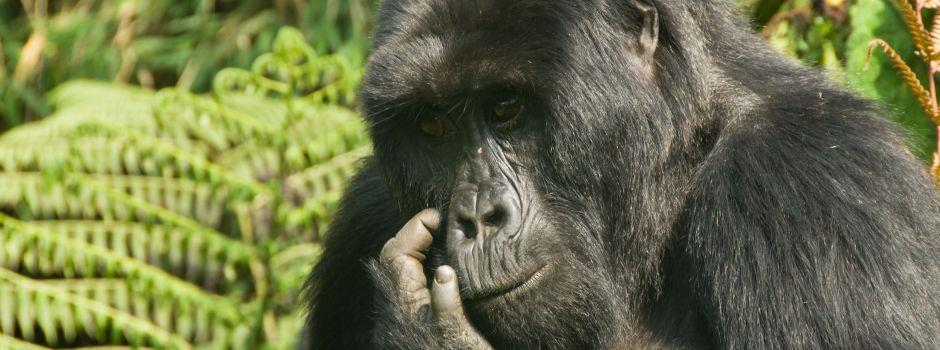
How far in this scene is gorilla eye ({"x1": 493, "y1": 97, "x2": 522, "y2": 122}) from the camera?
390 centimetres

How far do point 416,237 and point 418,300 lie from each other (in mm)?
215

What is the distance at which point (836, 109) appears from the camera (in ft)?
13.0

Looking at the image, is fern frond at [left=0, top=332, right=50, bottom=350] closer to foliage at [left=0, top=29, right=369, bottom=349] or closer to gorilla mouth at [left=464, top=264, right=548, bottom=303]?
foliage at [left=0, top=29, right=369, bottom=349]

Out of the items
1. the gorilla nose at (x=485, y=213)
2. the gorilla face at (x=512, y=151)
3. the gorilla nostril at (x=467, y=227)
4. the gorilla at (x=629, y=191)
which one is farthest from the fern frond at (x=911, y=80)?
the gorilla nostril at (x=467, y=227)

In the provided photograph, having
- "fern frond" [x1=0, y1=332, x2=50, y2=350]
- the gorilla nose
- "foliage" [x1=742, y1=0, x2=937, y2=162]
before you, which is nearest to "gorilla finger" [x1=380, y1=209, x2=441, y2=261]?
the gorilla nose

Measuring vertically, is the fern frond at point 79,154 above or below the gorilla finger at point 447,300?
below

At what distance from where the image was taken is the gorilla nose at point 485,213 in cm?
374

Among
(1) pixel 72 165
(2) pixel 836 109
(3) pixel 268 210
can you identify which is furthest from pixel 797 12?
(1) pixel 72 165

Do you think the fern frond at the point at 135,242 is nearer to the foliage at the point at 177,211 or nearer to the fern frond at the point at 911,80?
the foliage at the point at 177,211

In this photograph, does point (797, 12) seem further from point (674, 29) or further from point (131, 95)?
point (131, 95)

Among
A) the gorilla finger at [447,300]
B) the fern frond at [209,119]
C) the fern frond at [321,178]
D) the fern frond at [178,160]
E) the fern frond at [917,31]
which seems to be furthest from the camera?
the fern frond at [321,178]

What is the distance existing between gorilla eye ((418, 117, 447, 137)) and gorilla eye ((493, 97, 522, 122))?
8.7 inches

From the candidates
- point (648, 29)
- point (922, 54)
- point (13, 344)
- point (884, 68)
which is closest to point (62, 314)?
point (13, 344)

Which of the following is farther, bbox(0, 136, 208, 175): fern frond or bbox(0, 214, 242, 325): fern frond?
bbox(0, 136, 208, 175): fern frond
